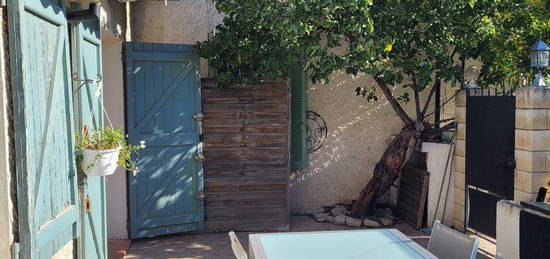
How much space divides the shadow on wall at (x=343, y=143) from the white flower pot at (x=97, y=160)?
13.9 feet

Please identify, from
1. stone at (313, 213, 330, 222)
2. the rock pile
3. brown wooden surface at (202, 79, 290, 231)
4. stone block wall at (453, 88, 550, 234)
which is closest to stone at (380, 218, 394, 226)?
the rock pile

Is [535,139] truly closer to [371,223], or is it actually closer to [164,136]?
[371,223]

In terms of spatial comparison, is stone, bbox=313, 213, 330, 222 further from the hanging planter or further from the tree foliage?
the hanging planter

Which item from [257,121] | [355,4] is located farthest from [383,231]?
[257,121]

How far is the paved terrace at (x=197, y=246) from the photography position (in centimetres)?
568

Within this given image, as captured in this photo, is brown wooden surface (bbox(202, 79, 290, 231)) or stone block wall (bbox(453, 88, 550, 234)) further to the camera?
brown wooden surface (bbox(202, 79, 290, 231))

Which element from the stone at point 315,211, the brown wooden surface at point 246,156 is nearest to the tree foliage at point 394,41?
the brown wooden surface at point 246,156

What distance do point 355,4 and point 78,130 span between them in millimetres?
2741

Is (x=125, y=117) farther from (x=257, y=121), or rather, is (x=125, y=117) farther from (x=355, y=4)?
(x=355, y=4)

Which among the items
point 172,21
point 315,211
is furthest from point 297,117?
point 172,21

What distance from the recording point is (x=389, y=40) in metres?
5.44

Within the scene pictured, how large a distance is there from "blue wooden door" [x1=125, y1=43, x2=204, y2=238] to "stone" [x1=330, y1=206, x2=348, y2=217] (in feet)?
6.48

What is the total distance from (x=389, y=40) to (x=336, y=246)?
110 inches

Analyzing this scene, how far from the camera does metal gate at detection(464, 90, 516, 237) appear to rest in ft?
17.9
